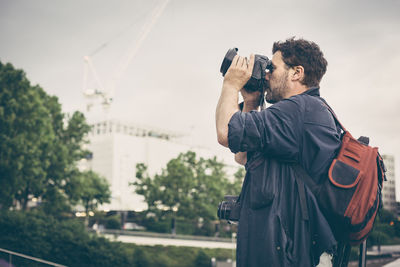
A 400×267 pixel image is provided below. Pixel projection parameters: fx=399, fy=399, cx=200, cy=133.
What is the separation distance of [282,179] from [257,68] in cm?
60

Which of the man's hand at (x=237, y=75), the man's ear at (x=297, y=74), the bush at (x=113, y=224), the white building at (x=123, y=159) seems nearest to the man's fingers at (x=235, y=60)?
the man's hand at (x=237, y=75)

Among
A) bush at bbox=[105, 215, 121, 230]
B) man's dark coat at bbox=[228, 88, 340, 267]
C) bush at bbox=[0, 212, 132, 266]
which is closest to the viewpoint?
Result: man's dark coat at bbox=[228, 88, 340, 267]

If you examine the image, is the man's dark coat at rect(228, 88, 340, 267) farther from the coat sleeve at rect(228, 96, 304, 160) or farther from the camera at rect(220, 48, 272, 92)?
the camera at rect(220, 48, 272, 92)

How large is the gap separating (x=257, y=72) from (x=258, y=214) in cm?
74

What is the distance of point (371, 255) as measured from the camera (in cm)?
445

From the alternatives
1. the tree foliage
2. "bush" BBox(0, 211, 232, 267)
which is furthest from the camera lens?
the tree foliage

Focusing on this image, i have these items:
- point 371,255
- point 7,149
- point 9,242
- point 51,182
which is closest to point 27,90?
point 7,149

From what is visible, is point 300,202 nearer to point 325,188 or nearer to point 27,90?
point 325,188

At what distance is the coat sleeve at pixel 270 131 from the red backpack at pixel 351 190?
13 cm

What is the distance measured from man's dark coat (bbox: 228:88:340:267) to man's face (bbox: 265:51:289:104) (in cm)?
21

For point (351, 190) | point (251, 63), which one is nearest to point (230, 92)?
point (251, 63)

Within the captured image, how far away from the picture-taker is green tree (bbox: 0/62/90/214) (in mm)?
A: 20359

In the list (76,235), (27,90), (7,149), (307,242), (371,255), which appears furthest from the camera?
(27,90)

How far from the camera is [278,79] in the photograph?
211cm
